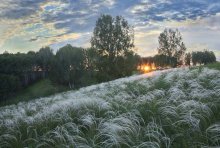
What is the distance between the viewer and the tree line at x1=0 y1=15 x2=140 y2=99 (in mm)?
58812

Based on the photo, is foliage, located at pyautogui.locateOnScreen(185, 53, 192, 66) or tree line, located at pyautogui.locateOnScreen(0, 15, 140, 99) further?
foliage, located at pyautogui.locateOnScreen(185, 53, 192, 66)

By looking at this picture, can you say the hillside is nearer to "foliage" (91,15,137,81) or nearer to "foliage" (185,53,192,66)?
"foliage" (91,15,137,81)


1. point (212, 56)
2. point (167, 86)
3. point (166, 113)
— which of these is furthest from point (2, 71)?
point (166, 113)

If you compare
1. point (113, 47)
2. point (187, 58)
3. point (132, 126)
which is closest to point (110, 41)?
point (113, 47)

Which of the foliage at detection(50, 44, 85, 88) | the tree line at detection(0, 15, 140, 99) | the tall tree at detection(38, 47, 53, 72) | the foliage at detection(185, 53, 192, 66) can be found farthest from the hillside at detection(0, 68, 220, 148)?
the tall tree at detection(38, 47, 53, 72)

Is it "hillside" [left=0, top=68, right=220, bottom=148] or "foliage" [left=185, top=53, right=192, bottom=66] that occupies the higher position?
"foliage" [left=185, top=53, right=192, bottom=66]

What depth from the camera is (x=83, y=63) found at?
86.9 meters

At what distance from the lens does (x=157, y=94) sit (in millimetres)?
11836

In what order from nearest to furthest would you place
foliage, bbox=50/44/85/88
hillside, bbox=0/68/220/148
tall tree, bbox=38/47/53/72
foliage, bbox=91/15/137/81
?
hillside, bbox=0/68/220/148 < foliage, bbox=91/15/137/81 < foliage, bbox=50/44/85/88 < tall tree, bbox=38/47/53/72

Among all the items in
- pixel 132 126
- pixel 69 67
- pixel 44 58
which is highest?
pixel 44 58

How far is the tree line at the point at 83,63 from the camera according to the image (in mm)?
58812

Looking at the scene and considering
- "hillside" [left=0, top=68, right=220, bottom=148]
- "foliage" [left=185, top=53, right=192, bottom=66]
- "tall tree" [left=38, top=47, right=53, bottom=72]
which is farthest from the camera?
"tall tree" [left=38, top=47, right=53, bottom=72]

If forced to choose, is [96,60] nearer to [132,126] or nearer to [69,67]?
[69,67]

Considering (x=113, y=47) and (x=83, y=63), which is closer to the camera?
(x=113, y=47)
